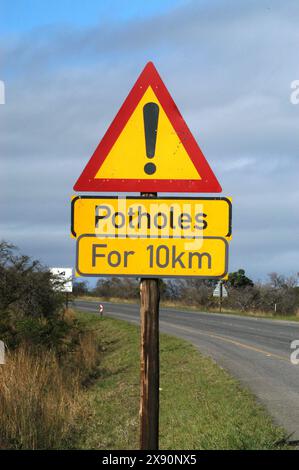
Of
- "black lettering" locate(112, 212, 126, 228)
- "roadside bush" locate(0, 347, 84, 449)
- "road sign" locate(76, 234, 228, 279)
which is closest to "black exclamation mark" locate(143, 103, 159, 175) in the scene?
"black lettering" locate(112, 212, 126, 228)

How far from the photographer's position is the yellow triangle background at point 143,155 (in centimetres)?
449

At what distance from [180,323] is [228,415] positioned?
22.0 meters

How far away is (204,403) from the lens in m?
11.0

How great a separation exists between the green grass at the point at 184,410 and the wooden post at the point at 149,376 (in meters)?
3.35

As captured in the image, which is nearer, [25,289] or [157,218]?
[157,218]

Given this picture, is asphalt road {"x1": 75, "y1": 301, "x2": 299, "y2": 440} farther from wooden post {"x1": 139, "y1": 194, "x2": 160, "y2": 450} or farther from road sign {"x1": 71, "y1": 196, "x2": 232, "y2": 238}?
road sign {"x1": 71, "y1": 196, "x2": 232, "y2": 238}

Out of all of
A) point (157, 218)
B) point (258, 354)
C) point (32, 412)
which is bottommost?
point (32, 412)

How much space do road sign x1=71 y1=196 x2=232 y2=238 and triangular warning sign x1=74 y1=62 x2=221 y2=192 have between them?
82mm

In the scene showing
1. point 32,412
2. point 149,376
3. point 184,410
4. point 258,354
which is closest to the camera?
point 149,376

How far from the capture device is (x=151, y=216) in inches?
178

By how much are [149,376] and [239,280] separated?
54.2 metres

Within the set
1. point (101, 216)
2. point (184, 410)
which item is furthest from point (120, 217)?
point (184, 410)

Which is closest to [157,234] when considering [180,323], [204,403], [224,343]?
[204,403]

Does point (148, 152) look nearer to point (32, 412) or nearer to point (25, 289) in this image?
point (32, 412)
